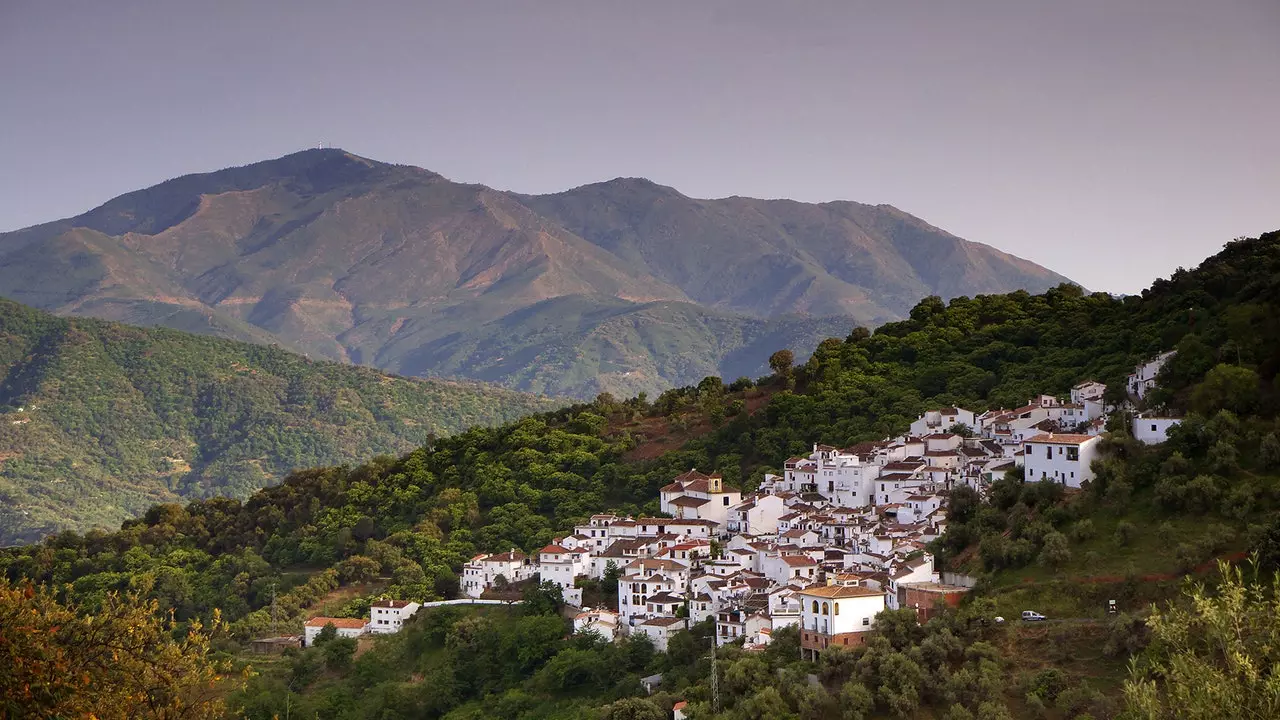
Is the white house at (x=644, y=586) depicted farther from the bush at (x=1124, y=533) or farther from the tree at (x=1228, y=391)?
the tree at (x=1228, y=391)

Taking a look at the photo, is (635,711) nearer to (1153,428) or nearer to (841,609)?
(841,609)

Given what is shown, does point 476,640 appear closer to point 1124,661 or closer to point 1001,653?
point 1001,653

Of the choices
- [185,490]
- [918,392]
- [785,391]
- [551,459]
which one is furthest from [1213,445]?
[185,490]

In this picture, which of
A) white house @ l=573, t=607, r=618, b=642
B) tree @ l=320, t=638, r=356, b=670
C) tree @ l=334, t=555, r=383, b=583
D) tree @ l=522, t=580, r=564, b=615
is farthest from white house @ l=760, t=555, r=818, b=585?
tree @ l=334, t=555, r=383, b=583

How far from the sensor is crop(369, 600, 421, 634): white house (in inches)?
1838

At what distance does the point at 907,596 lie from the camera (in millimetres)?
34625

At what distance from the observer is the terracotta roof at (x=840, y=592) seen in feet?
111

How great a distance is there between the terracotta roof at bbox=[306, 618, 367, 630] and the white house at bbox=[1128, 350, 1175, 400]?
2765 cm

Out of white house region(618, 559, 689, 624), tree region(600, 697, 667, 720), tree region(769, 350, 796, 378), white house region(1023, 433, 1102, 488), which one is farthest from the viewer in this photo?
tree region(769, 350, 796, 378)

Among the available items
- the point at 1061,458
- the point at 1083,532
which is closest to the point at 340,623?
the point at 1061,458

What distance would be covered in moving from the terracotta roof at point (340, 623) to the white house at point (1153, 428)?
26.6 m

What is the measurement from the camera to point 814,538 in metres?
42.4

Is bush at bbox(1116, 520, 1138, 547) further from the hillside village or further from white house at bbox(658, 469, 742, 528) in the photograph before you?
white house at bbox(658, 469, 742, 528)

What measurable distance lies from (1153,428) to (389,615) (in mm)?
25922
